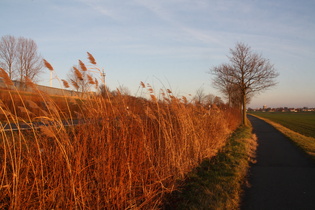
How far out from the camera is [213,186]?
15.4 feet

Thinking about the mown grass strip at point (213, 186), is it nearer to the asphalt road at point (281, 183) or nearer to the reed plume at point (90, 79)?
the asphalt road at point (281, 183)

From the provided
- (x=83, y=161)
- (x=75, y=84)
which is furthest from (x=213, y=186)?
(x=75, y=84)

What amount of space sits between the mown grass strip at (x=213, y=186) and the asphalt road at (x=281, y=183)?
25 cm

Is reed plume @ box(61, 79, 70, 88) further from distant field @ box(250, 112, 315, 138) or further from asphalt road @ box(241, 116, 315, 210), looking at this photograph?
distant field @ box(250, 112, 315, 138)

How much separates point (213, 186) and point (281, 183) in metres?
1.75

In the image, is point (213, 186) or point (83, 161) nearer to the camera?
point (83, 161)

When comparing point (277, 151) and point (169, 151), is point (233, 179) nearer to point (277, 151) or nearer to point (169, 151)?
point (169, 151)

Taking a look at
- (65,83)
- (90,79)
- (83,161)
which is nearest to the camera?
(83,161)

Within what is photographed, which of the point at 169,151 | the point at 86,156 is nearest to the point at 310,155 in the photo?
the point at 169,151

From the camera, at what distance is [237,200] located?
4246mm

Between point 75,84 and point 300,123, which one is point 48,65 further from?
point 300,123

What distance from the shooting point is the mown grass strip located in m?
3.89

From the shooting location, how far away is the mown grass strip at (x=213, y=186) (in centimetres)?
389

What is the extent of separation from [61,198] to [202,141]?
5175 millimetres
